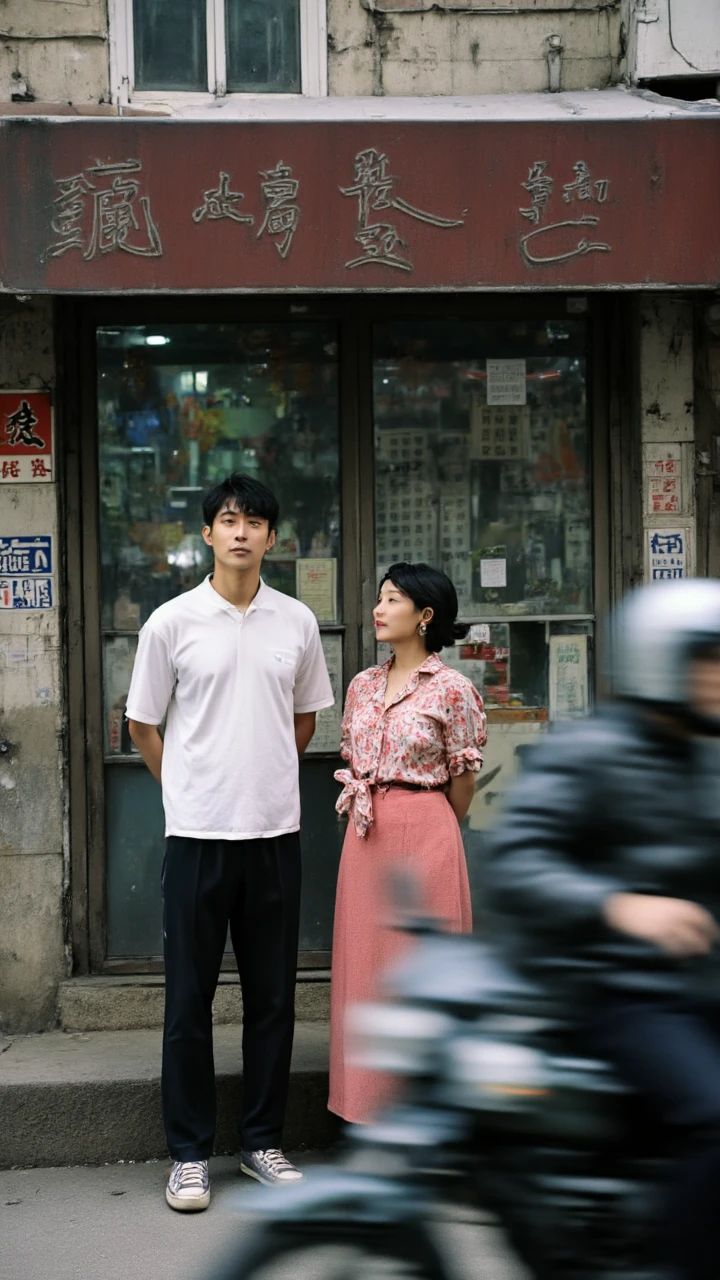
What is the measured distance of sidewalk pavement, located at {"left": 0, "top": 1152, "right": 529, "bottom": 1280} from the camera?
4.41m

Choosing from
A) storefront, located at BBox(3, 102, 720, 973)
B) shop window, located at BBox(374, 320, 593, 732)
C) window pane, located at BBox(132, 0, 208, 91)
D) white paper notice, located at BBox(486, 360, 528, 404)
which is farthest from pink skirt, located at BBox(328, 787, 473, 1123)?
window pane, located at BBox(132, 0, 208, 91)

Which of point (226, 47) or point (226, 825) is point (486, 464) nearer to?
point (226, 47)

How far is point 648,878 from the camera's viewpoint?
2873mm

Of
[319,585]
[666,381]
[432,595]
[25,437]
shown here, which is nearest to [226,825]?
[432,595]

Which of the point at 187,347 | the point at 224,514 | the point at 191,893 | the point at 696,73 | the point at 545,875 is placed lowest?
the point at 191,893

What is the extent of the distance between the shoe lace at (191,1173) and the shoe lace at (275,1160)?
20cm

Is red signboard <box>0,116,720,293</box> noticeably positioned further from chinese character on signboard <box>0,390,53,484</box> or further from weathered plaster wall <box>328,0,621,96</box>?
weathered plaster wall <box>328,0,621,96</box>

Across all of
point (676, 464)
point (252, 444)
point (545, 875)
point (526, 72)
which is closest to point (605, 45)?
point (526, 72)

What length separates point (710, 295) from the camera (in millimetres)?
6238

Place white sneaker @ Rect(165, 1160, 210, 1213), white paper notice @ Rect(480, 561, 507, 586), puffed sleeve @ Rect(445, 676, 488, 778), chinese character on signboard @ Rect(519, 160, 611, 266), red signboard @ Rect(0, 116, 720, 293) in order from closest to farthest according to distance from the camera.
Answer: white sneaker @ Rect(165, 1160, 210, 1213) → puffed sleeve @ Rect(445, 676, 488, 778) → red signboard @ Rect(0, 116, 720, 293) → chinese character on signboard @ Rect(519, 160, 611, 266) → white paper notice @ Rect(480, 561, 507, 586)

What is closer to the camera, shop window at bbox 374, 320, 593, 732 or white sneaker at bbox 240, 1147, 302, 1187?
white sneaker at bbox 240, 1147, 302, 1187

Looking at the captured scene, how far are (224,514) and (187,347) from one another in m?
1.67

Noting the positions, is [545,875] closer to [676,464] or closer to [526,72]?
[676,464]

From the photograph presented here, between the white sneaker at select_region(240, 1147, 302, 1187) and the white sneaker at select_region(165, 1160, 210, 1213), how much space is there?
0.58 feet
